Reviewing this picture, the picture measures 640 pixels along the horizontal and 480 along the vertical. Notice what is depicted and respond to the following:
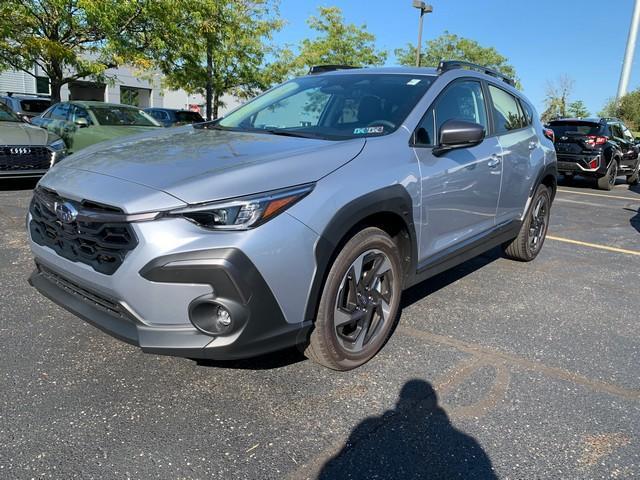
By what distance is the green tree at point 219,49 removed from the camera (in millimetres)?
13070

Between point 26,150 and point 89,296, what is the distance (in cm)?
624

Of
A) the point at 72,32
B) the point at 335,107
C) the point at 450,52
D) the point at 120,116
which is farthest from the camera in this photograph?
the point at 450,52

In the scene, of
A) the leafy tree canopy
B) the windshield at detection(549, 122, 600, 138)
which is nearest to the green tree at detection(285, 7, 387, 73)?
the windshield at detection(549, 122, 600, 138)

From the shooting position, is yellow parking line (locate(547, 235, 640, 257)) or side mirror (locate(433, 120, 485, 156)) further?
yellow parking line (locate(547, 235, 640, 257))

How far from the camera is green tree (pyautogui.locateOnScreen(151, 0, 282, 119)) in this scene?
13.1 meters

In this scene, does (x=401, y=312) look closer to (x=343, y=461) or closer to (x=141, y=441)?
(x=343, y=461)

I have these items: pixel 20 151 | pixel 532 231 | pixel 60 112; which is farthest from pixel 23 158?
pixel 532 231

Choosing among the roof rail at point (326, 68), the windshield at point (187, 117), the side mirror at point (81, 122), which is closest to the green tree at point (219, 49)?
the windshield at point (187, 117)

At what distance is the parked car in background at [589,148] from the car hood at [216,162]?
11599 millimetres

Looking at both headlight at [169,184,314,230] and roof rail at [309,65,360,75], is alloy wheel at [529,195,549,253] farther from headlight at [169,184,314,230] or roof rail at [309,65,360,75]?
headlight at [169,184,314,230]

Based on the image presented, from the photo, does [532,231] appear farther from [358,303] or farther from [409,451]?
[409,451]

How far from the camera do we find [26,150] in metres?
7.59

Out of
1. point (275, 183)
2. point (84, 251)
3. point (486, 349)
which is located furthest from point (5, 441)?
point (486, 349)

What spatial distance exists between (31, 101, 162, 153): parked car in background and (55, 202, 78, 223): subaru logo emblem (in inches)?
286
